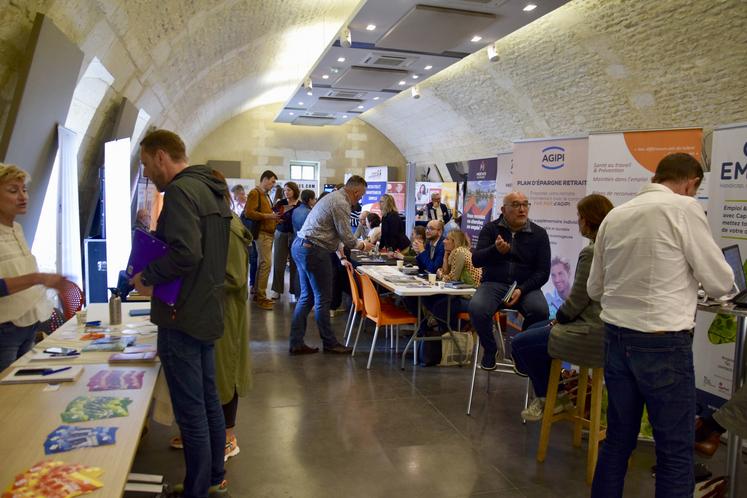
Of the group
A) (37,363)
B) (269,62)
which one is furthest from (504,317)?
(269,62)

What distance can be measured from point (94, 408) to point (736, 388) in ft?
9.19

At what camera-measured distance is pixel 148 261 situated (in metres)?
2.16

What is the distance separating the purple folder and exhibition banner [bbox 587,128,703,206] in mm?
3690

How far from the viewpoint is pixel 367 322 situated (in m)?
6.85

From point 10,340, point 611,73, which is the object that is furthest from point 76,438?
point 611,73

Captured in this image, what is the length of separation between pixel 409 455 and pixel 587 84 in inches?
265

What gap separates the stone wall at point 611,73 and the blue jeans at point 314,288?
463cm

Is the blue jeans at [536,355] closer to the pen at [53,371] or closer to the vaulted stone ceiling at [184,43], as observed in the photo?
the pen at [53,371]

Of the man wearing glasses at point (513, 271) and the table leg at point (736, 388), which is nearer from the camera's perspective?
the table leg at point (736, 388)

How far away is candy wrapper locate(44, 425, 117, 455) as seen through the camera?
1.63m

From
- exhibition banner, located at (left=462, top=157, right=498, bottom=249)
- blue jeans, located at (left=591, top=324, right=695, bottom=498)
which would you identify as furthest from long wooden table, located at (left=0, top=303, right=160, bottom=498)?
exhibition banner, located at (left=462, top=157, right=498, bottom=249)

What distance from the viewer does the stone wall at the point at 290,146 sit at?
1547cm

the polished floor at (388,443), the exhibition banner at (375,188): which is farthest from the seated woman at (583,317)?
the exhibition banner at (375,188)

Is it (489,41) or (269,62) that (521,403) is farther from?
(269,62)
